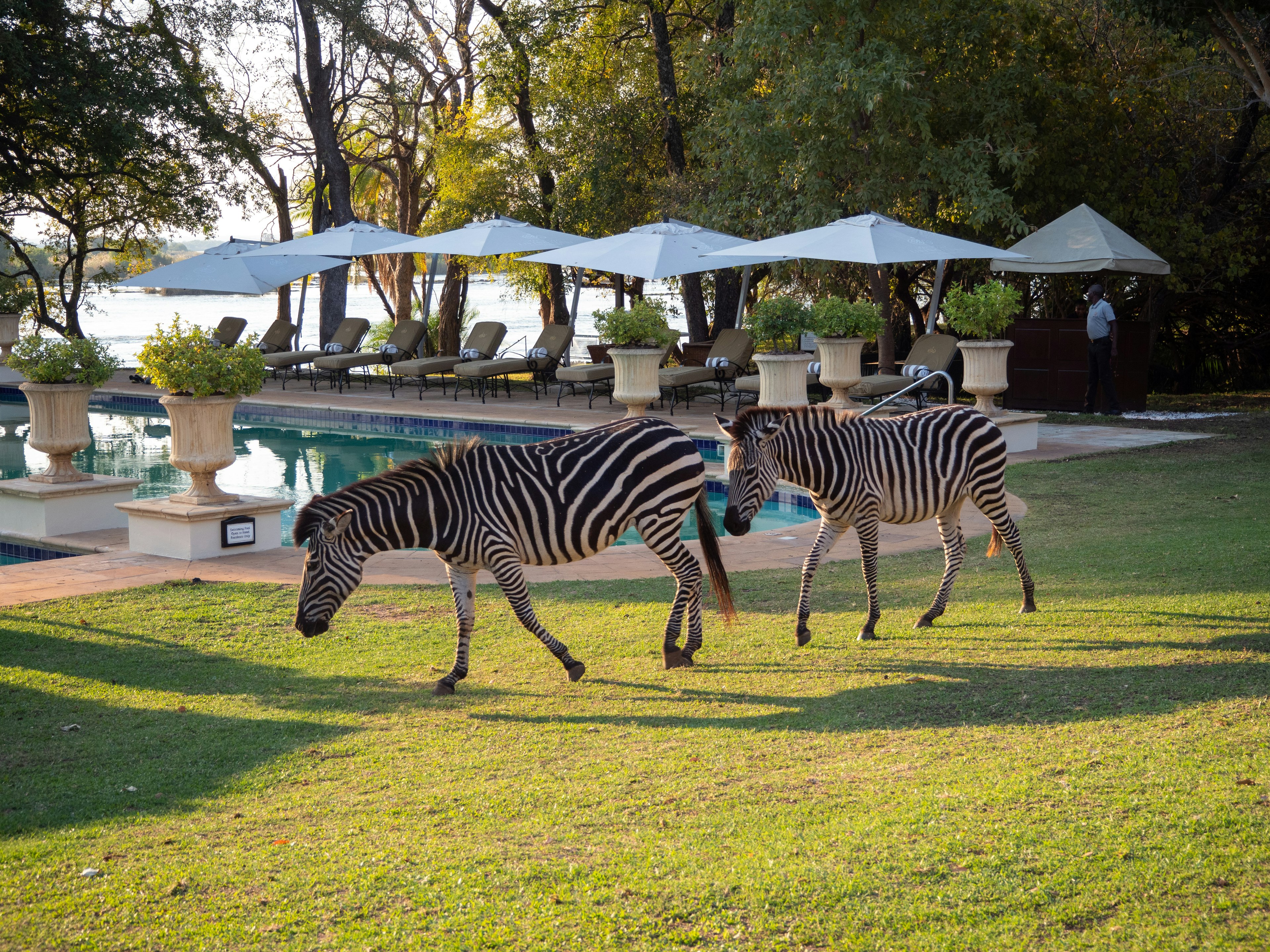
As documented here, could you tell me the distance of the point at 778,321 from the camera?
13633 millimetres

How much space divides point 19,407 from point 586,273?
40.3 ft

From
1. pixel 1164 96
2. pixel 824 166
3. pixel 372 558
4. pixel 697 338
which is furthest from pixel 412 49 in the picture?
pixel 372 558

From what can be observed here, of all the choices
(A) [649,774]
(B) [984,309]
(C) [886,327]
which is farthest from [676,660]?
(C) [886,327]

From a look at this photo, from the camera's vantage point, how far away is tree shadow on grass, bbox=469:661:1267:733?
4.98 metres

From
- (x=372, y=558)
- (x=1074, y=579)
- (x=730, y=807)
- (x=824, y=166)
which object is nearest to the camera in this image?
(x=730, y=807)

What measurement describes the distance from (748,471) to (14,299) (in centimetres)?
1926

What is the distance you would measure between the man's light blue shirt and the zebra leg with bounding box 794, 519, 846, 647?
1103cm

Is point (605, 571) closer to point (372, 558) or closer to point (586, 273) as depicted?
point (372, 558)

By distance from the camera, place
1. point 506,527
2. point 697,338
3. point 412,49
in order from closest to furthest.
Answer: point 506,527 → point 697,338 → point 412,49

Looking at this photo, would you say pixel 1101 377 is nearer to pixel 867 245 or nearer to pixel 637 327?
pixel 867 245

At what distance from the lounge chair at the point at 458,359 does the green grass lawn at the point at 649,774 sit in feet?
39.7

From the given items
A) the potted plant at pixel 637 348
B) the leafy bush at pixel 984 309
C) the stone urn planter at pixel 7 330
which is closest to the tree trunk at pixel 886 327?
the leafy bush at pixel 984 309

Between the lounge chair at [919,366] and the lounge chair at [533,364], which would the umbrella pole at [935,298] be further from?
the lounge chair at [533,364]

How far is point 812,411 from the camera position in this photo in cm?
639
